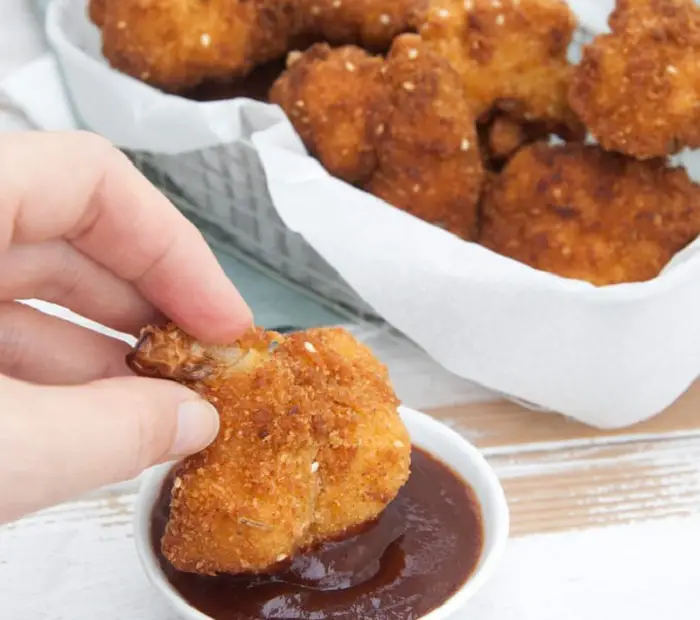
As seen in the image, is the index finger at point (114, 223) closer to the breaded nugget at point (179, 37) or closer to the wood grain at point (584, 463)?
the wood grain at point (584, 463)

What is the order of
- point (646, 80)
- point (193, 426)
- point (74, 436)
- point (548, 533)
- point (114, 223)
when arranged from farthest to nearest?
point (646, 80) < point (548, 533) < point (114, 223) < point (193, 426) < point (74, 436)

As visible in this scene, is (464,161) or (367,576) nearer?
(367,576)

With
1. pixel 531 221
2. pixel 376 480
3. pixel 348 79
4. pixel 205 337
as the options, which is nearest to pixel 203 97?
pixel 348 79

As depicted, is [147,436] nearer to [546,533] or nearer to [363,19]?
[546,533]

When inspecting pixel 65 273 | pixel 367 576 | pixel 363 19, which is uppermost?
pixel 363 19

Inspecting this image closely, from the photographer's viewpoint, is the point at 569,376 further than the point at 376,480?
Yes

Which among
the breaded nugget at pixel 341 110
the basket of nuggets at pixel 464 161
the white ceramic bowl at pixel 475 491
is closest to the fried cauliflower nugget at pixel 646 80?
the basket of nuggets at pixel 464 161

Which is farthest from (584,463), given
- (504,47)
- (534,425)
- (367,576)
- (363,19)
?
(363,19)

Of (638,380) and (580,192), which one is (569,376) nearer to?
(638,380)
